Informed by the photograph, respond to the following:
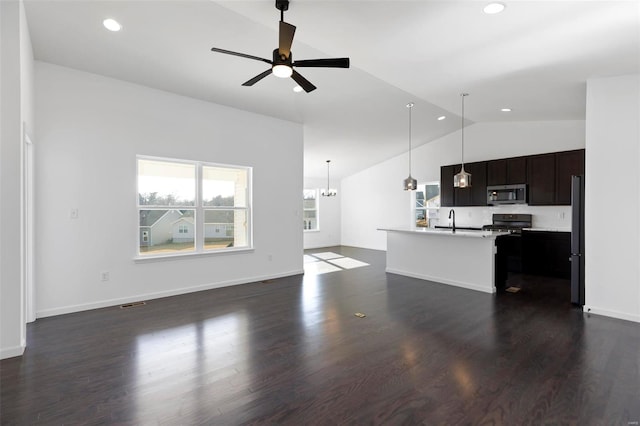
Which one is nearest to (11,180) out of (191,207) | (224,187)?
(191,207)

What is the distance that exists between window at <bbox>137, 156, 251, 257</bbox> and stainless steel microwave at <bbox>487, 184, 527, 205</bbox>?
16.4 ft

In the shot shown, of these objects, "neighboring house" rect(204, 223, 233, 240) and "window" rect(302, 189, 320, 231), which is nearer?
"neighboring house" rect(204, 223, 233, 240)

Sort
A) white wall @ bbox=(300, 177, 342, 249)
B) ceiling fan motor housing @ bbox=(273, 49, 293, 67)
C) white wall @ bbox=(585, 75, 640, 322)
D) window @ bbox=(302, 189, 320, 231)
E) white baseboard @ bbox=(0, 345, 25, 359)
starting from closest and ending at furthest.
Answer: ceiling fan motor housing @ bbox=(273, 49, 293, 67), white baseboard @ bbox=(0, 345, 25, 359), white wall @ bbox=(585, 75, 640, 322), white wall @ bbox=(300, 177, 342, 249), window @ bbox=(302, 189, 320, 231)

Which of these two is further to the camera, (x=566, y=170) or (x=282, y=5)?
(x=566, y=170)

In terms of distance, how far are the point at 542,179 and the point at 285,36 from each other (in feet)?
19.0

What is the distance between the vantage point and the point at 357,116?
5930 millimetres

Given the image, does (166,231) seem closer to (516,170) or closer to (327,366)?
(327,366)

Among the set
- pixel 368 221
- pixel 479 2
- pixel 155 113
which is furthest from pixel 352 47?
pixel 368 221

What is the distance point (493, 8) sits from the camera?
2.46 m

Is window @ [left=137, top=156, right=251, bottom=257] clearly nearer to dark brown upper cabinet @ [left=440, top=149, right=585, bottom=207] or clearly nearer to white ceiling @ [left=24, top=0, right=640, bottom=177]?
white ceiling @ [left=24, top=0, right=640, bottom=177]

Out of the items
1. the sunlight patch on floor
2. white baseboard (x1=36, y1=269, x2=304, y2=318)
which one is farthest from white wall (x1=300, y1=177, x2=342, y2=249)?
white baseboard (x1=36, y1=269, x2=304, y2=318)

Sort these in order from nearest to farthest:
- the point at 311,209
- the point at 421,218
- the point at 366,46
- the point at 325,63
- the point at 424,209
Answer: the point at 325,63, the point at 366,46, the point at 424,209, the point at 421,218, the point at 311,209

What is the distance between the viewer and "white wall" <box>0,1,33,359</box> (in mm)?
2701

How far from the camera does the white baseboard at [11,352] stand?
2.69 metres
